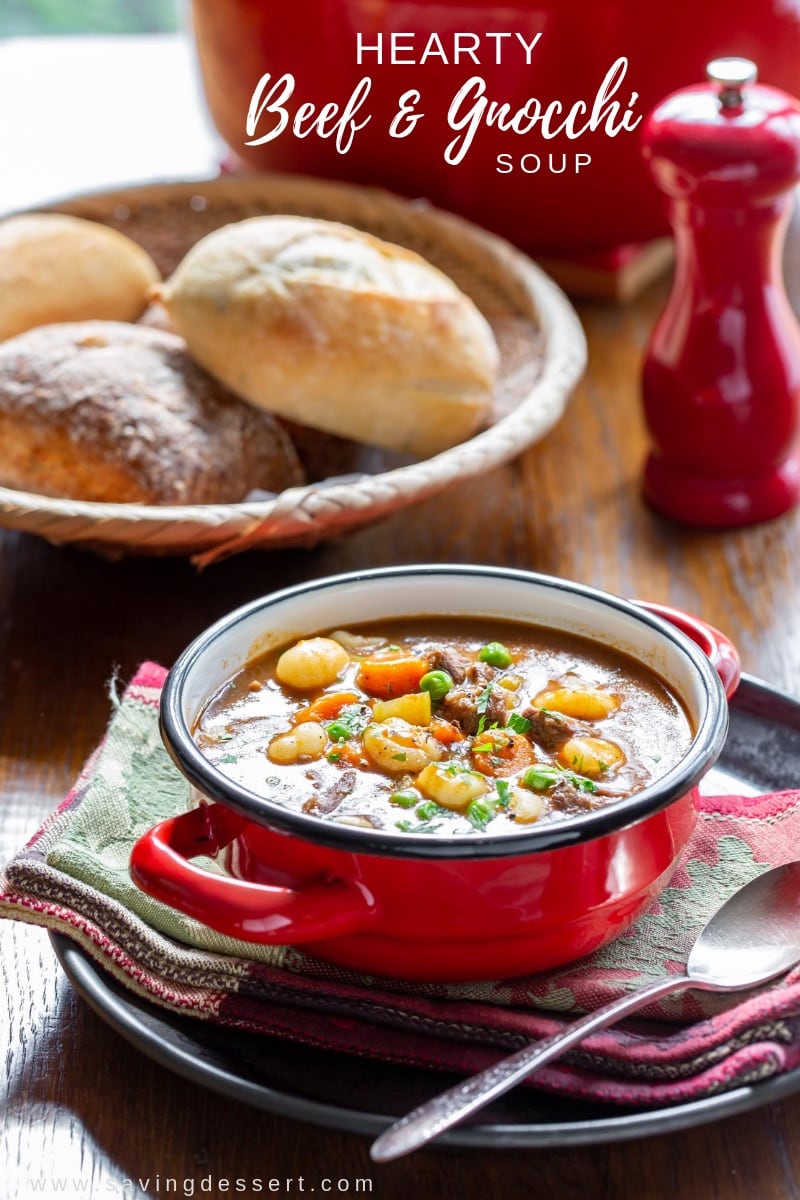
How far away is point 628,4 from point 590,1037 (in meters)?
1.97

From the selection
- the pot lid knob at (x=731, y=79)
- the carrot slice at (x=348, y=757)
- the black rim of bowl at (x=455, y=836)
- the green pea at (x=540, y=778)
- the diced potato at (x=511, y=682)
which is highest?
the pot lid knob at (x=731, y=79)

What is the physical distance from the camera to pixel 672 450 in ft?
7.37

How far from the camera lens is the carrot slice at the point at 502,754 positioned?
123 cm

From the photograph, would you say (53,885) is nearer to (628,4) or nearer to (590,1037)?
(590,1037)

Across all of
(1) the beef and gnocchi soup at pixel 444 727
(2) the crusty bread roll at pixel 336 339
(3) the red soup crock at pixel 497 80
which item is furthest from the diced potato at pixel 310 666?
(3) the red soup crock at pixel 497 80

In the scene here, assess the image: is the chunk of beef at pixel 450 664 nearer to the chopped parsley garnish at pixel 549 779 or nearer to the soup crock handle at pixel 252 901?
the chopped parsley garnish at pixel 549 779

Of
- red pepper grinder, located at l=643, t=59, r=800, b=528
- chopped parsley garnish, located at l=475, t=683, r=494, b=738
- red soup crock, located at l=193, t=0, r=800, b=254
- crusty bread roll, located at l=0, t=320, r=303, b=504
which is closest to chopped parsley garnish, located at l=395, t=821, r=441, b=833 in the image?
chopped parsley garnish, located at l=475, t=683, r=494, b=738

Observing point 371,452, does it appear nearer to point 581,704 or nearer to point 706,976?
point 581,704

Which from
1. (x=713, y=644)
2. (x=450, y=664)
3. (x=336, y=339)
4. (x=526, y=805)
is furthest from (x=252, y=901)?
(x=336, y=339)

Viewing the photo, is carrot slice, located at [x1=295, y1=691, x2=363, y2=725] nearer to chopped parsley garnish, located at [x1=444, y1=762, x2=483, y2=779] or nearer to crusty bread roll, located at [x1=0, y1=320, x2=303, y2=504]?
chopped parsley garnish, located at [x1=444, y1=762, x2=483, y2=779]

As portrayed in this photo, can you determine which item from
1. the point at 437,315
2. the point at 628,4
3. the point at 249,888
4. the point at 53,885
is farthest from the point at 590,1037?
the point at 628,4

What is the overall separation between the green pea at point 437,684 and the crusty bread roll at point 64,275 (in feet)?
4.28

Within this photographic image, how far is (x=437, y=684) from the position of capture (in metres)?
1.33

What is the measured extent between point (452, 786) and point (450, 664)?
8.2 inches
